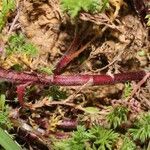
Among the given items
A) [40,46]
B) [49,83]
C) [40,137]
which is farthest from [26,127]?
[40,46]

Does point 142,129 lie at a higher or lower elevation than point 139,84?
lower

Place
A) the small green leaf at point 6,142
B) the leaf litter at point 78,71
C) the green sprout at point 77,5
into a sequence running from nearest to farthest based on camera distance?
the green sprout at point 77,5 < the small green leaf at point 6,142 < the leaf litter at point 78,71

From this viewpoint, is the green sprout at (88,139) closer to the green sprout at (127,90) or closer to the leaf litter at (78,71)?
the leaf litter at (78,71)

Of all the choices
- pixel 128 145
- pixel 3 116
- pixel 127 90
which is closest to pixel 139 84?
pixel 127 90

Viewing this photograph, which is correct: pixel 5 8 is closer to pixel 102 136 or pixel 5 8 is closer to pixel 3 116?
pixel 3 116

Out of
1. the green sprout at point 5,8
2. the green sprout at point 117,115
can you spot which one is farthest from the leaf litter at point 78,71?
the green sprout at point 5,8

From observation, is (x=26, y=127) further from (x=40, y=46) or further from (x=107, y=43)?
(x=107, y=43)

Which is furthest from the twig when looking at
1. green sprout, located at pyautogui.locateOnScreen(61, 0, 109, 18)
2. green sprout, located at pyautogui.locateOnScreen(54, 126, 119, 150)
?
green sprout, located at pyautogui.locateOnScreen(61, 0, 109, 18)

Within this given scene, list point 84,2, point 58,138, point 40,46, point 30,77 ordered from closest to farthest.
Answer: point 84,2, point 30,77, point 58,138, point 40,46
